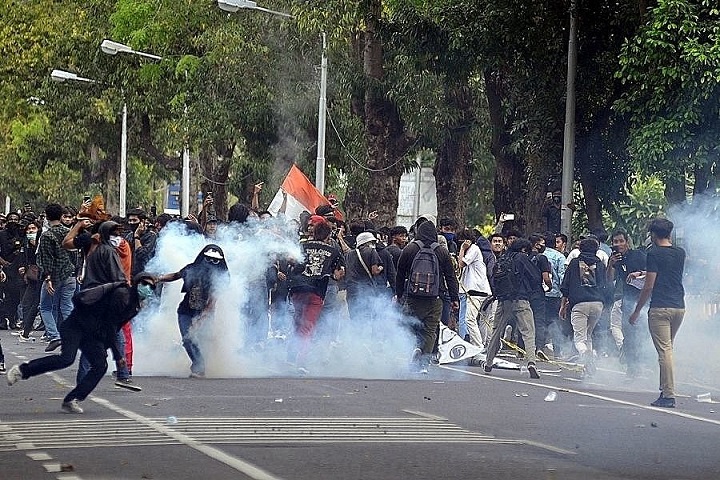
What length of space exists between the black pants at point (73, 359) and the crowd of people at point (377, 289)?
0.04 feet

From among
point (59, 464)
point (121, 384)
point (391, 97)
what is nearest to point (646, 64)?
point (391, 97)

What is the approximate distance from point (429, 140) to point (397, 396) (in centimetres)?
1878

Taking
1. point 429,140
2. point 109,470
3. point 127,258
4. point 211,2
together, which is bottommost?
point 109,470

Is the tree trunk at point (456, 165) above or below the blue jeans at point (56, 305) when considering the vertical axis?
above

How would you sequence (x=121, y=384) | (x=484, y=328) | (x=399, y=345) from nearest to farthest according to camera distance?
(x=121, y=384)
(x=399, y=345)
(x=484, y=328)

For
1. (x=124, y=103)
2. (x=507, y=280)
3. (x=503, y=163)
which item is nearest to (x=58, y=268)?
(x=507, y=280)

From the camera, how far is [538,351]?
68.0 feet

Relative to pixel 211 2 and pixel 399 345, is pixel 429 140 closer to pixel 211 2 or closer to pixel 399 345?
pixel 211 2

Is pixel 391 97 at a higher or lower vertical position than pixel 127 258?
higher

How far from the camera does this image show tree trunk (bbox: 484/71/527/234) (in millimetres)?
29828

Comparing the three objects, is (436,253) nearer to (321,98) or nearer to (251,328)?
(251,328)

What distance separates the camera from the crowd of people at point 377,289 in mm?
13383

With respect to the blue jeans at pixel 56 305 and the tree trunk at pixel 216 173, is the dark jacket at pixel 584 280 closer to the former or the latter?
the blue jeans at pixel 56 305

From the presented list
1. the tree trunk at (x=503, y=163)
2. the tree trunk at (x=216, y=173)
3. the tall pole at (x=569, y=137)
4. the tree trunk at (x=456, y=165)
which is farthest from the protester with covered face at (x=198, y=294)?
the tree trunk at (x=216, y=173)
